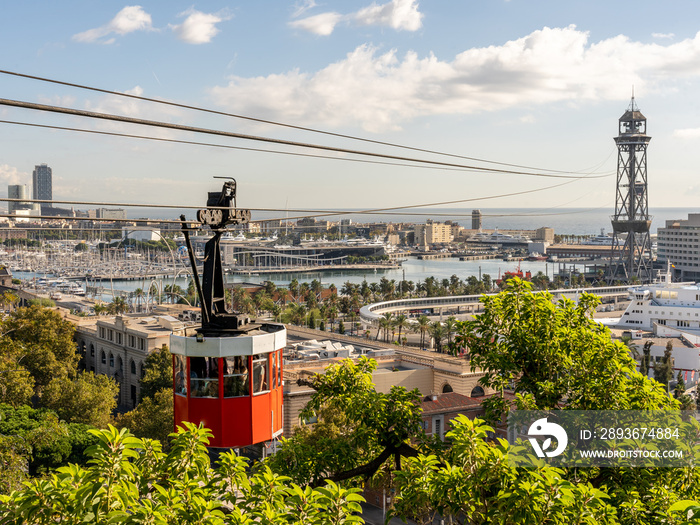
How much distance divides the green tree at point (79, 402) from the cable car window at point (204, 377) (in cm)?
1738

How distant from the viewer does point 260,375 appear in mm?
5953

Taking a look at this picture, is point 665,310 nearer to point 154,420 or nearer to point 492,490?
point 154,420

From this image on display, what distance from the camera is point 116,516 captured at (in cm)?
311

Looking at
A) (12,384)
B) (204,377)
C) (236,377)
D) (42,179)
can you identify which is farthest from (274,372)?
(42,179)

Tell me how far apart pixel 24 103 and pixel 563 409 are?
4106mm

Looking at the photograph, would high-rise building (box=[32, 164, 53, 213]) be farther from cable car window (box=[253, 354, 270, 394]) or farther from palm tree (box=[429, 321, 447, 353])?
cable car window (box=[253, 354, 270, 394])

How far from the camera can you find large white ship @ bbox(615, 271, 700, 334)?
1735 inches

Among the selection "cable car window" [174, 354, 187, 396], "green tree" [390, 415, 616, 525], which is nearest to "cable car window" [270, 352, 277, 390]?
"cable car window" [174, 354, 187, 396]

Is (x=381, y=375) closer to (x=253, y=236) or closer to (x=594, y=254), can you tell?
(x=594, y=254)

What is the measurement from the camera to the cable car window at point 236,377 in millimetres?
5801

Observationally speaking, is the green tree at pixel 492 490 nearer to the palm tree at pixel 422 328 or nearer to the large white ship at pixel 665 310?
the palm tree at pixel 422 328

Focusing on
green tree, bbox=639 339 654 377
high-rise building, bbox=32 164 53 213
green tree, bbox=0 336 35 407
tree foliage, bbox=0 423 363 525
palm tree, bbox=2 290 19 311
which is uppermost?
high-rise building, bbox=32 164 53 213

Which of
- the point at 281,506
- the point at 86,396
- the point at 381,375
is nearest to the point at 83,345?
the point at 86,396

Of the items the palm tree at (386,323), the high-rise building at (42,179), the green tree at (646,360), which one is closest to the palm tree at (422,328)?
the palm tree at (386,323)
